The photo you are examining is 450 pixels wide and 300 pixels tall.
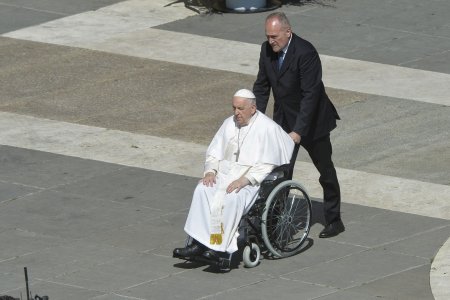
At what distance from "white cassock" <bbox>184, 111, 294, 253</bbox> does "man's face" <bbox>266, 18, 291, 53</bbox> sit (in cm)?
60

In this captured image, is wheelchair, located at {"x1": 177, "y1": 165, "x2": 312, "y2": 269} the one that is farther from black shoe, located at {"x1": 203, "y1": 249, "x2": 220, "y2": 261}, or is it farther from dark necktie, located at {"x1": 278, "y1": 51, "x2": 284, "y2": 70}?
dark necktie, located at {"x1": 278, "y1": 51, "x2": 284, "y2": 70}

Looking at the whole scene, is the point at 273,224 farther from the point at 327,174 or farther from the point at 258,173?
the point at 327,174

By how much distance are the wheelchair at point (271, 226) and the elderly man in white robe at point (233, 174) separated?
10cm

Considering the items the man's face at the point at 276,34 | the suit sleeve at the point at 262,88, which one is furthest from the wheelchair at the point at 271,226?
the man's face at the point at 276,34

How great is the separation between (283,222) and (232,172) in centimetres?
58

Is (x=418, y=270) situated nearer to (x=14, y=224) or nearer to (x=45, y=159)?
(x=14, y=224)

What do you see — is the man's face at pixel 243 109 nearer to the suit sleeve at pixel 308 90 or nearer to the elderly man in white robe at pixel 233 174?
the elderly man in white robe at pixel 233 174

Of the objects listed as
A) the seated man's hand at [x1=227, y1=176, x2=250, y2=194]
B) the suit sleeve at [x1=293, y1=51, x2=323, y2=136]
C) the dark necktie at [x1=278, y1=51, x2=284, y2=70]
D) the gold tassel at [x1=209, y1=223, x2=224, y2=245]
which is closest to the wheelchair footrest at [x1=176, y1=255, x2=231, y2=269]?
the gold tassel at [x1=209, y1=223, x2=224, y2=245]

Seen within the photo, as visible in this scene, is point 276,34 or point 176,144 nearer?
point 276,34

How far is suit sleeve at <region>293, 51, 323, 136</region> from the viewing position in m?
11.5

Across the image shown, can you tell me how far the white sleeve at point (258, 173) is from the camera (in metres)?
11.1

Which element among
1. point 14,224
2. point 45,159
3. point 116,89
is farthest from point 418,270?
point 116,89

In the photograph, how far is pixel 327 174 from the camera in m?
11.8

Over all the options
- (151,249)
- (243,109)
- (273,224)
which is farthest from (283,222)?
(151,249)
